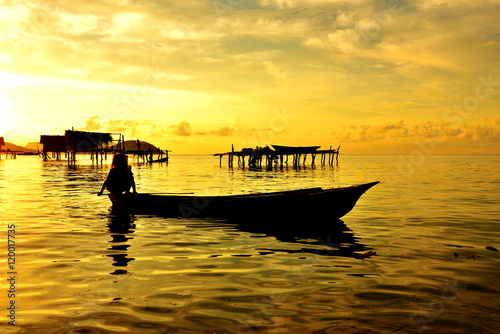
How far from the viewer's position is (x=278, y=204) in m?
12.6

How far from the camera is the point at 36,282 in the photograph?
673 cm

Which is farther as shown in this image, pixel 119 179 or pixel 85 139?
pixel 85 139

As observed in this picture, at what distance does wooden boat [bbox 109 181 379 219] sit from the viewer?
12.5 m

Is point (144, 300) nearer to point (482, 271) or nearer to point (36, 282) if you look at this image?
point (36, 282)

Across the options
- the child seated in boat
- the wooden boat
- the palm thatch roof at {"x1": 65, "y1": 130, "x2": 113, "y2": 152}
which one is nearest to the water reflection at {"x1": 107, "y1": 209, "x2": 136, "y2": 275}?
the child seated in boat

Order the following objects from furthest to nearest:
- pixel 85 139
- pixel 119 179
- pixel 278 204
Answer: pixel 85 139 < pixel 119 179 < pixel 278 204

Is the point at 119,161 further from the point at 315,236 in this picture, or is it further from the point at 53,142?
the point at 53,142

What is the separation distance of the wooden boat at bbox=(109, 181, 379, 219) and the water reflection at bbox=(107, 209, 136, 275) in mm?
1738

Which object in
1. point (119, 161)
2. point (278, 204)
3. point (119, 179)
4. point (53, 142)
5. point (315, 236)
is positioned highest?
point (53, 142)

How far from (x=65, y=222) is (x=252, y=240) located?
6.57m

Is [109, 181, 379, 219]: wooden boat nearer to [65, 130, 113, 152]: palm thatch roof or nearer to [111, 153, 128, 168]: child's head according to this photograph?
[111, 153, 128, 168]: child's head

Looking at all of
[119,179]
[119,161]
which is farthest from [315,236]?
[119,179]

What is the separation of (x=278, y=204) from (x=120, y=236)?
15.7ft

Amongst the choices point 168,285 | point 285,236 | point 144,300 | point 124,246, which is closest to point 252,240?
point 285,236
